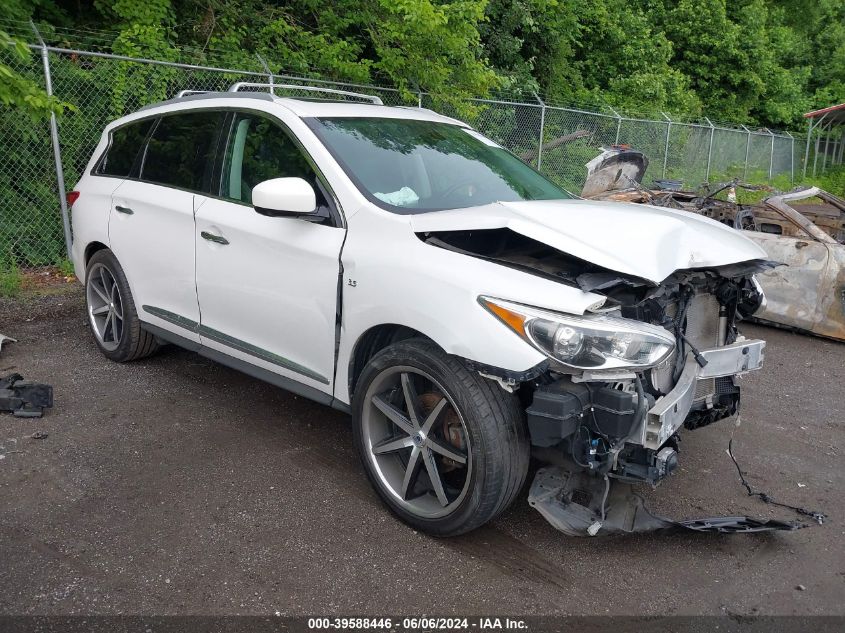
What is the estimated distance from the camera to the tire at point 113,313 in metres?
5.22

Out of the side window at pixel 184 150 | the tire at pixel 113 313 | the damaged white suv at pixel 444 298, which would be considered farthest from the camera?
the tire at pixel 113 313

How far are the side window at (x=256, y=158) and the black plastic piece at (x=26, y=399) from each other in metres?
1.72

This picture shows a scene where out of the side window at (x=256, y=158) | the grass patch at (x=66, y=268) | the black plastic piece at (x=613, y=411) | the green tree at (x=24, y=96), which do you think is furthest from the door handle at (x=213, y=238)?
the grass patch at (x=66, y=268)

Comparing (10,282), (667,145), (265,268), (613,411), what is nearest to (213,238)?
(265,268)

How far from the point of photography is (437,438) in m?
3.33

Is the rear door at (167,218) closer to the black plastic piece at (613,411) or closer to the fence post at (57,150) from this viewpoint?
the black plastic piece at (613,411)

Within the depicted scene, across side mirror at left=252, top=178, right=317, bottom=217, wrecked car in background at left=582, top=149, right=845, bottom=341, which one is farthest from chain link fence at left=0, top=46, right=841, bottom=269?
side mirror at left=252, top=178, right=317, bottom=217

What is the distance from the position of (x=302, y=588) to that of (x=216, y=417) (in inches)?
75.6

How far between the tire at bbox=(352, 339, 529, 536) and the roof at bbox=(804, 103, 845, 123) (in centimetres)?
2758

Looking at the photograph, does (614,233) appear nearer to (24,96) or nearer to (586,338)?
(586,338)

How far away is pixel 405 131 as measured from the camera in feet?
14.5

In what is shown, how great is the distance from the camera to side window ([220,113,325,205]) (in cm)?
404

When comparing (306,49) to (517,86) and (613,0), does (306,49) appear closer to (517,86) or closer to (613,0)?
(517,86)

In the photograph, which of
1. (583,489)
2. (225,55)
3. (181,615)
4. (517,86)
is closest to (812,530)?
(583,489)
